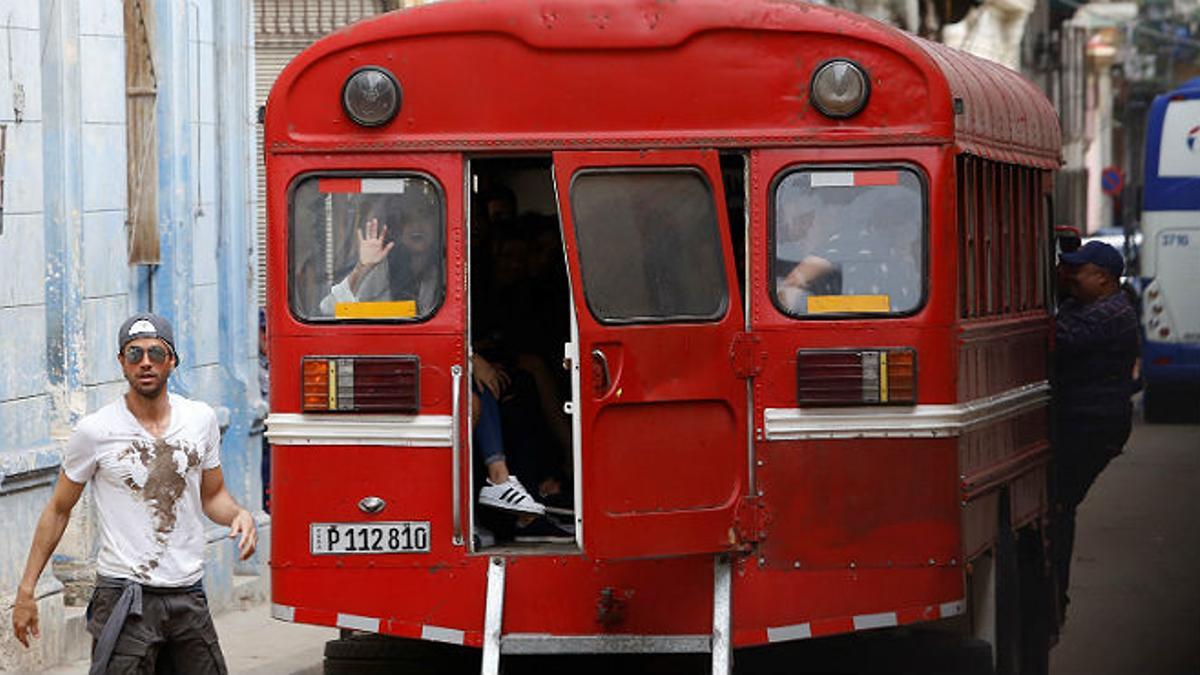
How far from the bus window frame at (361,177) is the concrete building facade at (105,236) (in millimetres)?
2945

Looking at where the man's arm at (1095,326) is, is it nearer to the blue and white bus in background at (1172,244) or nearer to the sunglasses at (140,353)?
the sunglasses at (140,353)

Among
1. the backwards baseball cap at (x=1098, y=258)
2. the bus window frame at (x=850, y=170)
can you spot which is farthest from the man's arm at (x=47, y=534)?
the backwards baseball cap at (x=1098, y=258)

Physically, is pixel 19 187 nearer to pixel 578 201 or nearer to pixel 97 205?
pixel 97 205

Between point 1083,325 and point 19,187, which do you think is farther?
point 1083,325

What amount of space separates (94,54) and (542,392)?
3975mm

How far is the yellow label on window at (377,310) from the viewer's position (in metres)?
9.92

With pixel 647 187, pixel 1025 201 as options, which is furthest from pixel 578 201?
pixel 1025 201

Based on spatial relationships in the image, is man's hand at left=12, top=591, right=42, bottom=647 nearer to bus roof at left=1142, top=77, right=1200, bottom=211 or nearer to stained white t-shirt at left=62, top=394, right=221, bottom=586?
stained white t-shirt at left=62, top=394, right=221, bottom=586

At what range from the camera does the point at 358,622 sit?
32.6 feet

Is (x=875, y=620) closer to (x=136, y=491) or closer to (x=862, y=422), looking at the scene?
(x=862, y=422)

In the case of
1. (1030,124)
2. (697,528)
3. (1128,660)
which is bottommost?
(1128,660)

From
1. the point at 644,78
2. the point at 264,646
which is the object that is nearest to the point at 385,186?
the point at 644,78

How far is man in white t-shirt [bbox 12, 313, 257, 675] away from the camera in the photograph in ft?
28.9

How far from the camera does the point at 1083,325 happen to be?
45.3 ft
